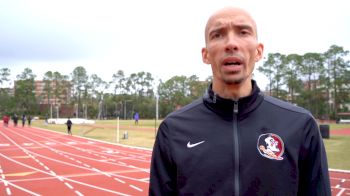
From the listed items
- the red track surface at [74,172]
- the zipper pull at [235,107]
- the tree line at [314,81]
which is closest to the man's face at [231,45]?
the zipper pull at [235,107]

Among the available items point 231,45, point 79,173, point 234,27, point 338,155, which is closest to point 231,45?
point 231,45

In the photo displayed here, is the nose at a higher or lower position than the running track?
higher

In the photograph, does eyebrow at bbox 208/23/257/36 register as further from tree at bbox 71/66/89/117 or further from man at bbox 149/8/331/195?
tree at bbox 71/66/89/117

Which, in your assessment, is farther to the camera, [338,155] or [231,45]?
[338,155]

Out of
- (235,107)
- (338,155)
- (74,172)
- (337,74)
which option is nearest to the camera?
(235,107)

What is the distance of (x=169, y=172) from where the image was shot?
74.7 inches

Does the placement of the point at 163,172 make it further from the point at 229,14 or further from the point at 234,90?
the point at 229,14

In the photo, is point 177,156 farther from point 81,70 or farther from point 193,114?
point 81,70

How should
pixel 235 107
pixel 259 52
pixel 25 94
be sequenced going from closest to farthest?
pixel 235 107 < pixel 259 52 < pixel 25 94

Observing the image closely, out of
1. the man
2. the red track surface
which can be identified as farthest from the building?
the man

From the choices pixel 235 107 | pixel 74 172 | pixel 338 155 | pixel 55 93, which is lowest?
pixel 74 172

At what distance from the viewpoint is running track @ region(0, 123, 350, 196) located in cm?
1100

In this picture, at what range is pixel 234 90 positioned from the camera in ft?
6.22

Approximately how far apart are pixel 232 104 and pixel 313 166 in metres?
0.49
